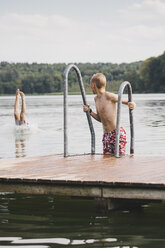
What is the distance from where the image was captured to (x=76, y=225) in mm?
6414

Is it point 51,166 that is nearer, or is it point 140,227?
point 140,227

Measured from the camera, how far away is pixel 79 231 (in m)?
6.16

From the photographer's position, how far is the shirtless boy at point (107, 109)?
827 cm

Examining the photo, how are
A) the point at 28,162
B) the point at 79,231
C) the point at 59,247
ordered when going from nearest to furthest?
the point at 59,247
the point at 79,231
the point at 28,162

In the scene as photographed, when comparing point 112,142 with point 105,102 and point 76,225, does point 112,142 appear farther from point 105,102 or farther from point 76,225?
point 76,225

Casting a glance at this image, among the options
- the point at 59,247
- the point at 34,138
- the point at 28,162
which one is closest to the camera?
the point at 59,247

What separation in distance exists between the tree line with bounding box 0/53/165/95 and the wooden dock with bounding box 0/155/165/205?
118124mm

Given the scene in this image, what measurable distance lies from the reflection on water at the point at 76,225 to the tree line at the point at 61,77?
11839 cm

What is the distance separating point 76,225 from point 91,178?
0.61 meters

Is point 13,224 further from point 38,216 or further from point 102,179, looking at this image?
point 102,179

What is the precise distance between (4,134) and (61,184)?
17.6 meters

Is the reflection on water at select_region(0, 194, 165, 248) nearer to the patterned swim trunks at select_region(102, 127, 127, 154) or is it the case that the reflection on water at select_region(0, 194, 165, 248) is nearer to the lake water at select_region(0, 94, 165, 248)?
the lake water at select_region(0, 94, 165, 248)

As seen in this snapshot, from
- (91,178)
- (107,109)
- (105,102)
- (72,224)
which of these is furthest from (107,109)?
(72,224)

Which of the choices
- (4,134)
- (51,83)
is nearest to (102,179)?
(4,134)
